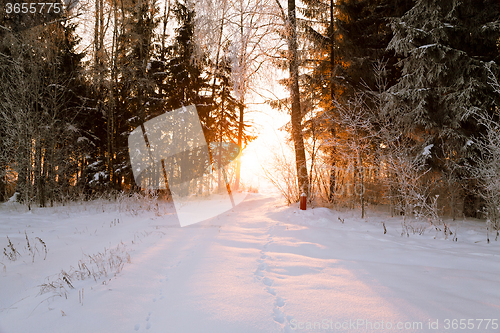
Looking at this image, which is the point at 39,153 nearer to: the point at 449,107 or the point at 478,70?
the point at 449,107

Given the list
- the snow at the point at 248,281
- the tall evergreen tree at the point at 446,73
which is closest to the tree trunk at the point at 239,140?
the tall evergreen tree at the point at 446,73

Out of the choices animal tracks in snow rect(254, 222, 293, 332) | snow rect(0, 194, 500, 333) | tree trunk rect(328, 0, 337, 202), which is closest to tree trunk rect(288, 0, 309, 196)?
tree trunk rect(328, 0, 337, 202)

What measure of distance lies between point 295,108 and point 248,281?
751 cm

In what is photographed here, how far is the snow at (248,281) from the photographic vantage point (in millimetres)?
2256

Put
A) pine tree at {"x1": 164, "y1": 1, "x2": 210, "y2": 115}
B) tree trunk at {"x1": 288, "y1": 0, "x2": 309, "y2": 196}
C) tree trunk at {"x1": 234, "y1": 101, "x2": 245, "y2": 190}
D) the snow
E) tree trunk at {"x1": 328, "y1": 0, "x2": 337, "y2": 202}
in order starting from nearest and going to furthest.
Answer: the snow, tree trunk at {"x1": 288, "y1": 0, "x2": 309, "y2": 196}, tree trunk at {"x1": 328, "y1": 0, "x2": 337, "y2": 202}, pine tree at {"x1": 164, "y1": 1, "x2": 210, "y2": 115}, tree trunk at {"x1": 234, "y1": 101, "x2": 245, "y2": 190}

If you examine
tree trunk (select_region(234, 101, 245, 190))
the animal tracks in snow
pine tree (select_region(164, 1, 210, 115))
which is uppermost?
pine tree (select_region(164, 1, 210, 115))

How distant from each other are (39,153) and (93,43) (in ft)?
22.5

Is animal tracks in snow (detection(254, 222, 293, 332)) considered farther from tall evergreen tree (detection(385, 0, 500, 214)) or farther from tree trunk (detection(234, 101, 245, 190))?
tree trunk (detection(234, 101, 245, 190))

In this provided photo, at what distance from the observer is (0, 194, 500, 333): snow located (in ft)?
7.40

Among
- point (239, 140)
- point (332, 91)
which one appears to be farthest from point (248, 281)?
point (239, 140)

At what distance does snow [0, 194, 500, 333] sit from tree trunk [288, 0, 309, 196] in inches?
125

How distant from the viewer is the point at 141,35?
39.8 ft

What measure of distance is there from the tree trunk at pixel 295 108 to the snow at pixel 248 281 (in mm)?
3172

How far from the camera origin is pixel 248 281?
308 centimetres
